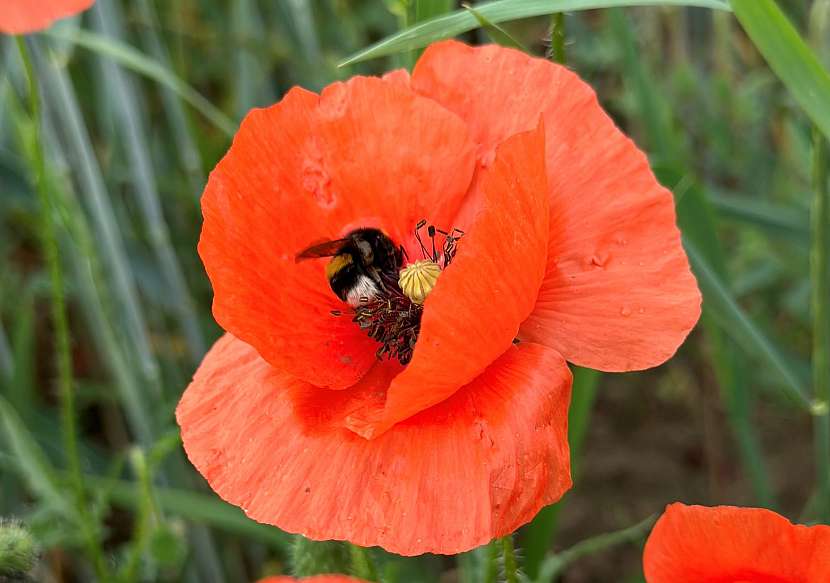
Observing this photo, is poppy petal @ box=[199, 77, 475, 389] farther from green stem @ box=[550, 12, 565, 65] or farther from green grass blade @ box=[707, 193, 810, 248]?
green grass blade @ box=[707, 193, 810, 248]

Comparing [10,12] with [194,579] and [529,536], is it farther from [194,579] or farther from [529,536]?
[194,579]

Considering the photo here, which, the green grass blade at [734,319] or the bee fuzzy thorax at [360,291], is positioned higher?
the bee fuzzy thorax at [360,291]

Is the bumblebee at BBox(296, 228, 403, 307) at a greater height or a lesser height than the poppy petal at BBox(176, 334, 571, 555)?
greater

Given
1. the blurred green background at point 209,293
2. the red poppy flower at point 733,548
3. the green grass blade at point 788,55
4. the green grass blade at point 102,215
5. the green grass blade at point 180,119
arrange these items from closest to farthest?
the red poppy flower at point 733,548
the green grass blade at point 788,55
the blurred green background at point 209,293
the green grass blade at point 102,215
the green grass blade at point 180,119

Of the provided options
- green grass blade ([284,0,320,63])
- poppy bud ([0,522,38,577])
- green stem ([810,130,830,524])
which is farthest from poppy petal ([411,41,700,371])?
green grass blade ([284,0,320,63])

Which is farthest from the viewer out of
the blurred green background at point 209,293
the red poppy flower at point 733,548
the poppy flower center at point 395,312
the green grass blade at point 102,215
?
the green grass blade at point 102,215

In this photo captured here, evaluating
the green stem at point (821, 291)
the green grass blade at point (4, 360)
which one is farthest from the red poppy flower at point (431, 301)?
the green grass blade at point (4, 360)

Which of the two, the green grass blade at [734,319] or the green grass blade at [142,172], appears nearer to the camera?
the green grass blade at [734,319]

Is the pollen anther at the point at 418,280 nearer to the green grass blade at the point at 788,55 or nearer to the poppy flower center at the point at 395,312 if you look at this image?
the poppy flower center at the point at 395,312
